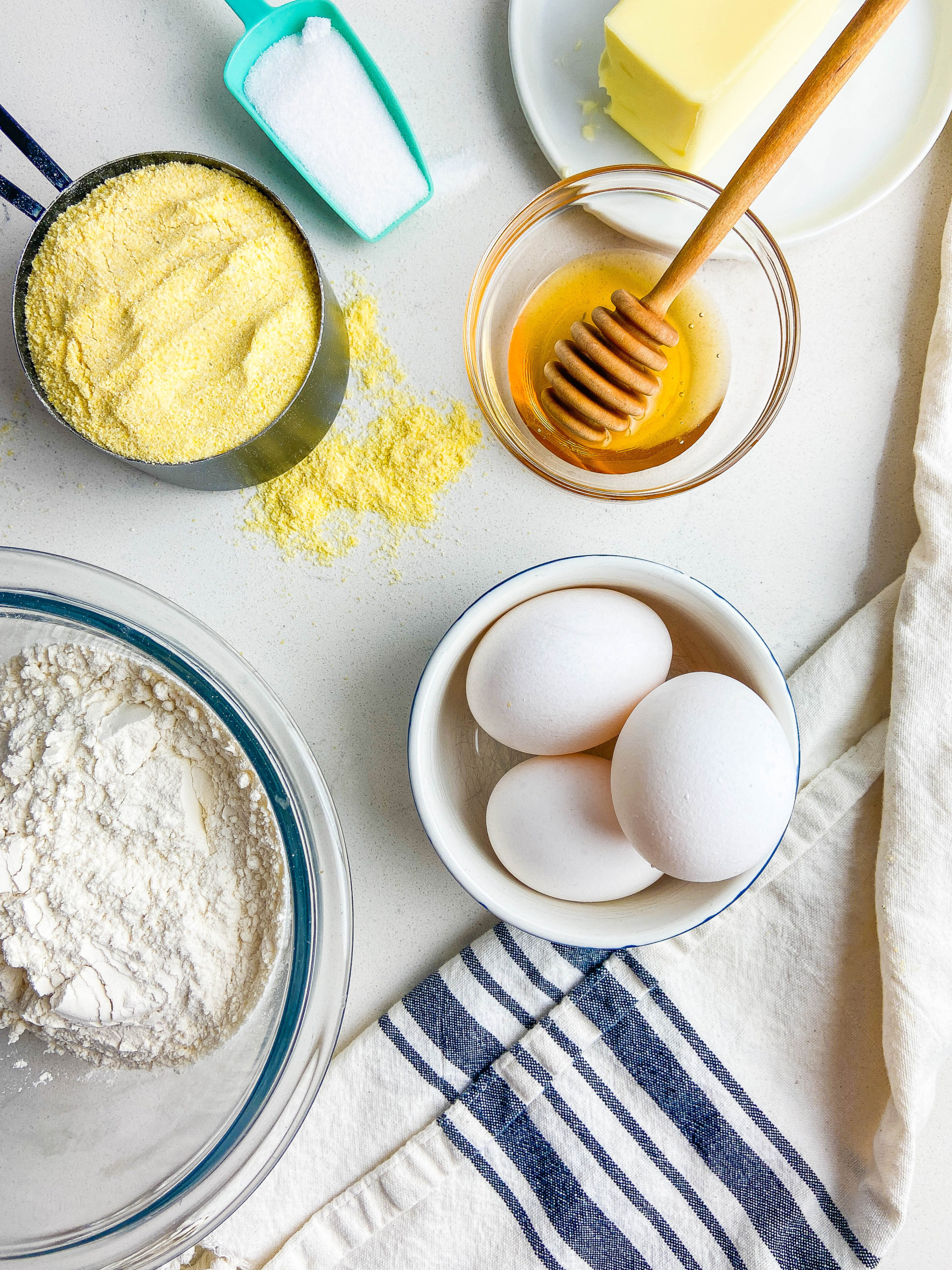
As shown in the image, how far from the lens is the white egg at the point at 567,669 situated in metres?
0.71

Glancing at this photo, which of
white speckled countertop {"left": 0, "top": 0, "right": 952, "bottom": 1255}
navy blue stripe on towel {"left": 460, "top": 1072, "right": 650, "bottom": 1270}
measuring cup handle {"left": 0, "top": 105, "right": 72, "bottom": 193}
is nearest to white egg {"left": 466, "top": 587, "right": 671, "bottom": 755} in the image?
white speckled countertop {"left": 0, "top": 0, "right": 952, "bottom": 1255}

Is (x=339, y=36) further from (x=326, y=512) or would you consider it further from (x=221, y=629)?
(x=221, y=629)

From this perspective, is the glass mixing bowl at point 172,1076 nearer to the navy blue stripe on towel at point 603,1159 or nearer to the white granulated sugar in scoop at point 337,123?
the navy blue stripe on towel at point 603,1159

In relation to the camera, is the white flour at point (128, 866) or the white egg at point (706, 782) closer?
the white egg at point (706, 782)

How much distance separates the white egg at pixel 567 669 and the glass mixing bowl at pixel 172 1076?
18 centimetres

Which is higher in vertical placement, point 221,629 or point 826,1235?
point 221,629

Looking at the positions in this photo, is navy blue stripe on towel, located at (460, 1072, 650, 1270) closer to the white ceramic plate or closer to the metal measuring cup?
the metal measuring cup

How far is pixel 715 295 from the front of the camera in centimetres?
86

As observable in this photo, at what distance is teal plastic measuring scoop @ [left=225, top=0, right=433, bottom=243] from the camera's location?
808mm

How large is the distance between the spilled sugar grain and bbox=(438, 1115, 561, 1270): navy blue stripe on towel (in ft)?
1.87

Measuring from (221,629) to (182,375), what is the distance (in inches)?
9.8

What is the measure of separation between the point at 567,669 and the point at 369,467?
12.0 inches

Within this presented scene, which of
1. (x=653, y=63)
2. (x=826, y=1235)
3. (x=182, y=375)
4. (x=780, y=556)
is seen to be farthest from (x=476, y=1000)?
(x=653, y=63)

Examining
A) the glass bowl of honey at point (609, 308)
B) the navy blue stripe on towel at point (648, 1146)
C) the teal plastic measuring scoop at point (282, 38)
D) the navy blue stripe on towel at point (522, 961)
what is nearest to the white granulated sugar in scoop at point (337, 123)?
the teal plastic measuring scoop at point (282, 38)
